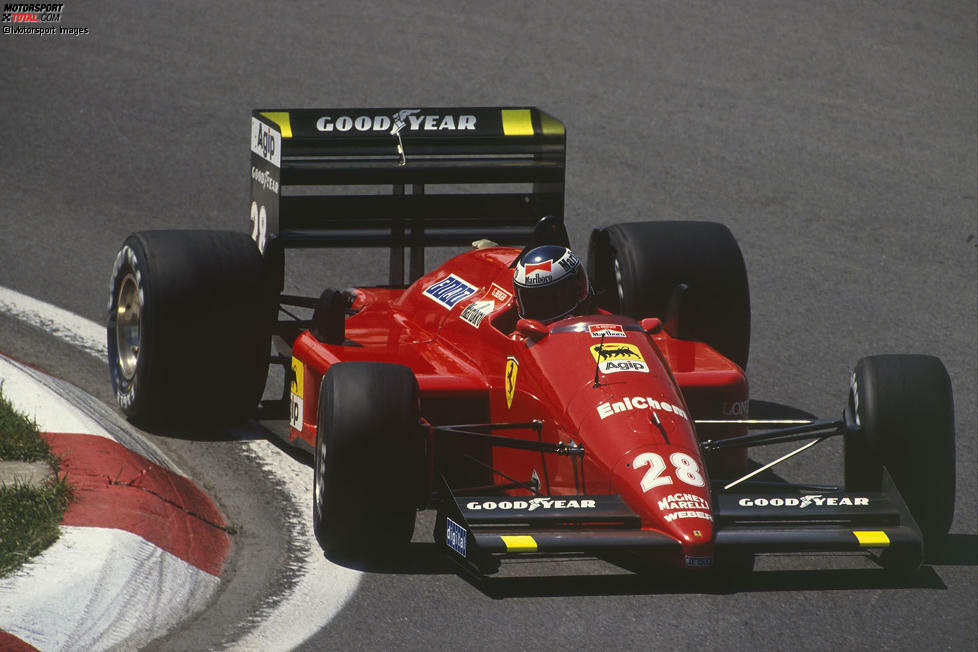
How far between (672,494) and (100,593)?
1.95 m

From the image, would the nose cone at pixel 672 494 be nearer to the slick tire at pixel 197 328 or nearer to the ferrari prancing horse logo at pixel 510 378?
the ferrari prancing horse logo at pixel 510 378

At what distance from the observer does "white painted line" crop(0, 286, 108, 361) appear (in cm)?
831

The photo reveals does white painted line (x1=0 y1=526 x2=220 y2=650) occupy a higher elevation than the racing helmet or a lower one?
lower

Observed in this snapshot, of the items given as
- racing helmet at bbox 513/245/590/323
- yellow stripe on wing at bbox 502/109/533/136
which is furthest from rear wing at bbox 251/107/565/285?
racing helmet at bbox 513/245/590/323

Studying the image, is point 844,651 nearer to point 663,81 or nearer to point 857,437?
point 857,437

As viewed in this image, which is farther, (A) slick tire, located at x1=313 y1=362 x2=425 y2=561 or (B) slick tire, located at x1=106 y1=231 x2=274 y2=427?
(B) slick tire, located at x1=106 y1=231 x2=274 y2=427

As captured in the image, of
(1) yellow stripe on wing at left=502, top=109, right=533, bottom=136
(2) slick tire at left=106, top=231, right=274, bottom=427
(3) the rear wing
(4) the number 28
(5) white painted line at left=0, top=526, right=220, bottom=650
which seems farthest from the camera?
(1) yellow stripe on wing at left=502, top=109, right=533, bottom=136

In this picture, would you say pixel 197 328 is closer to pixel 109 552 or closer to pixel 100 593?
pixel 109 552

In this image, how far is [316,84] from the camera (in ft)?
43.7

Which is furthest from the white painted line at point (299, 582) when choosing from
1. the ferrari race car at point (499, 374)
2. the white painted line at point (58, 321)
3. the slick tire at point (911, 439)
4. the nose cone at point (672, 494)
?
the slick tire at point (911, 439)

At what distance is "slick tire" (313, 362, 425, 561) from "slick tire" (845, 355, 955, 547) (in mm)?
1716

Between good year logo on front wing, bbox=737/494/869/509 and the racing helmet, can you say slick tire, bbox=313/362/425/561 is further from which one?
good year logo on front wing, bbox=737/494/869/509

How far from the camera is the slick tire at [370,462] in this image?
218 inches

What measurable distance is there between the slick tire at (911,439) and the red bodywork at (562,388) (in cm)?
59
